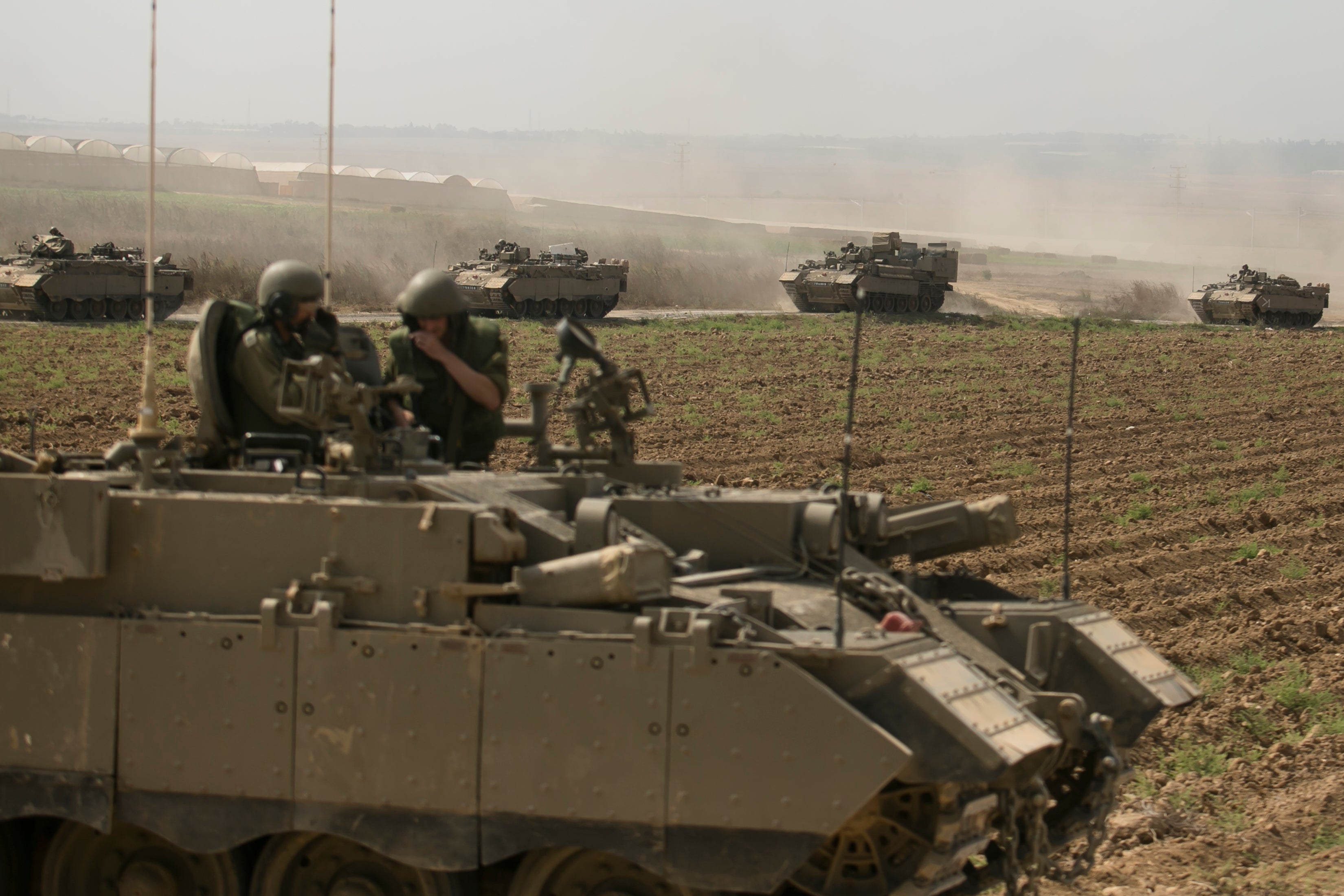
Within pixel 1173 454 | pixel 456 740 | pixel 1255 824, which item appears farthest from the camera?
pixel 1173 454

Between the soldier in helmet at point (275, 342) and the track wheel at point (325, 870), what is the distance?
1.91 meters

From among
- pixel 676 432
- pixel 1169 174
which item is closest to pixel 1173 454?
pixel 676 432

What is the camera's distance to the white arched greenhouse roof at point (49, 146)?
89.3 metres

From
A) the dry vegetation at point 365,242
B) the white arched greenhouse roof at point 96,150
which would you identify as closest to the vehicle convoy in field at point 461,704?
the dry vegetation at point 365,242

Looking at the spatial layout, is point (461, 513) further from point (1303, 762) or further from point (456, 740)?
point (1303, 762)

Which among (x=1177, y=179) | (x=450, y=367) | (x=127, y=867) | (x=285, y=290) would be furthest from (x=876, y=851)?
(x=1177, y=179)

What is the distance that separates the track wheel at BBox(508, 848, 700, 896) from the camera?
241 inches

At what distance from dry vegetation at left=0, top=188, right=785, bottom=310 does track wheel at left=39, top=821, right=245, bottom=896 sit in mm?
34435

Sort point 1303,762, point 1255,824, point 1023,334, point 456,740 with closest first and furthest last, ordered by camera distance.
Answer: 1. point 456,740
2. point 1255,824
3. point 1303,762
4. point 1023,334

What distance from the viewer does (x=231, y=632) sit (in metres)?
6.12

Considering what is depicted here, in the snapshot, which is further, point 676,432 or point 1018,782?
point 676,432

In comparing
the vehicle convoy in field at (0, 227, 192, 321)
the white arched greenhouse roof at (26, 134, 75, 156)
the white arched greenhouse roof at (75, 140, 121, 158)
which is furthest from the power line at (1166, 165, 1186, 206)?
the vehicle convoy in field at (0, 227, 192, 321)

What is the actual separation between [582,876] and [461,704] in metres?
0.82

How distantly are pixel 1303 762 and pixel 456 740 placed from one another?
5.51 m
